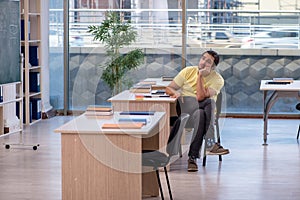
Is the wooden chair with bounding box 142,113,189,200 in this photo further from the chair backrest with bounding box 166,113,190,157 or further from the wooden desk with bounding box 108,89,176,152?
the wooden desk with bounding box 108,89,176,152

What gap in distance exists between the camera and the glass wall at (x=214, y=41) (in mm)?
11320

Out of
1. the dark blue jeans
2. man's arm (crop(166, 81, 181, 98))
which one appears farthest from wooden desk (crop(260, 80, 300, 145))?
man's arm (crop(166, 81, 181, 98))

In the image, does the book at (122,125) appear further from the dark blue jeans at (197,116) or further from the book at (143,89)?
the book at (143,89)

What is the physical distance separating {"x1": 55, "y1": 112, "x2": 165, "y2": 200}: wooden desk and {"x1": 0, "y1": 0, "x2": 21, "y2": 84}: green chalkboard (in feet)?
10.0

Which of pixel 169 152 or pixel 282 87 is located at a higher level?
pixel 282 87

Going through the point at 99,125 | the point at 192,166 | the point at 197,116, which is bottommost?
the point at 192,166

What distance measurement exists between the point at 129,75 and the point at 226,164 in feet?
11.5

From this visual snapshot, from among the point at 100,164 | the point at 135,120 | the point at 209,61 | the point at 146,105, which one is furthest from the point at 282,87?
the point at 100,164

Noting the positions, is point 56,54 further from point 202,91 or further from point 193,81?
point 202,91

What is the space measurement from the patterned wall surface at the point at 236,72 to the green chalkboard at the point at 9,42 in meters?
3.01

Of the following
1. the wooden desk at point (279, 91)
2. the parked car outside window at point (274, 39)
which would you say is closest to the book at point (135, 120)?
the wooden desk at point (279, 91)

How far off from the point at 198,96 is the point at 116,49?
3.76 m

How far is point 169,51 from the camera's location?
1145 centimetres

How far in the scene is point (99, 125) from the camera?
17.6 feet
